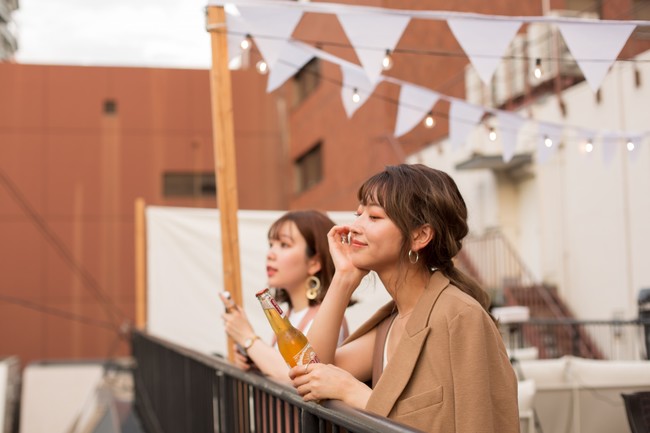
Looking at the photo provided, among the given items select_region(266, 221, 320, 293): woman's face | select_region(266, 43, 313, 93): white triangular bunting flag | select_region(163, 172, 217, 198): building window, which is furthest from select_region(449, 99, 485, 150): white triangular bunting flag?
select_region(163, 172, 217, 198): building window

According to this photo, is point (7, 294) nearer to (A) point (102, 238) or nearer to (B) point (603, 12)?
(A) point (102, 238)

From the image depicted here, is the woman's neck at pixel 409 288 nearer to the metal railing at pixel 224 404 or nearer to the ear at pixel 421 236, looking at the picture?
the ear at pixel 421 236

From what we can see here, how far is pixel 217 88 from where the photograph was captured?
5.26 meters

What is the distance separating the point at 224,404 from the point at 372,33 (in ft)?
8.20

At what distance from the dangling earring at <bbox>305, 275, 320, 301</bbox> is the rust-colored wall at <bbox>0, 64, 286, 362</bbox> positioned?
1968 centimetres

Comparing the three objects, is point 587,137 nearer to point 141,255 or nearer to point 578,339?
point 578,339

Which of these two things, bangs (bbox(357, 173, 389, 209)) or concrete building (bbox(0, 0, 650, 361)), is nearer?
bangs (bbox(357, 173, 389, 209))

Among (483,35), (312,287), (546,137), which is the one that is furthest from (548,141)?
(312,287)

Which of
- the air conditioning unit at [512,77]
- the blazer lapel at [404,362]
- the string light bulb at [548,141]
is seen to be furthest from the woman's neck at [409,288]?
the air conditioning unit at [512,77]

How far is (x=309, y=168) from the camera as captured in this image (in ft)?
78.1

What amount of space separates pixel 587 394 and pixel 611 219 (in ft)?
22.9

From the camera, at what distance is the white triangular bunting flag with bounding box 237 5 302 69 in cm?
544

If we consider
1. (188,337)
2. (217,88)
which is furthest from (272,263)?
(188,337)

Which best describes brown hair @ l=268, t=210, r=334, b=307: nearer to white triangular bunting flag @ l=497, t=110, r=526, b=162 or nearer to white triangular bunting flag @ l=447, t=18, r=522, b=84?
white triangular bunting flag @ l=447, t=18, r=522, b=84
